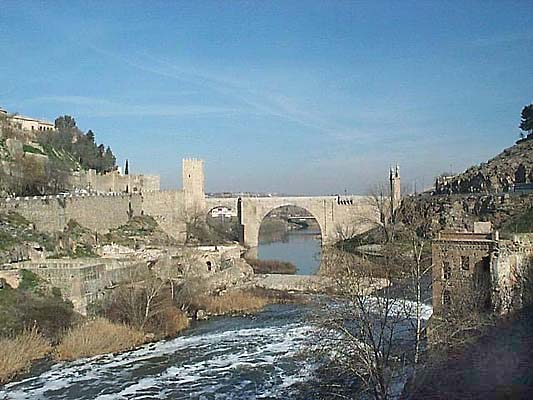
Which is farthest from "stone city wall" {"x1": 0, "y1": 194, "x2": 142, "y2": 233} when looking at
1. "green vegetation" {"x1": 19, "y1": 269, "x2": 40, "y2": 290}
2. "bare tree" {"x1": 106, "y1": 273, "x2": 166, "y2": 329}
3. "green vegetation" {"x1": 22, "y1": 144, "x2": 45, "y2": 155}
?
"bare tree" {"x1": 106, "y1": 273, "x2": 166, "y2": 329}

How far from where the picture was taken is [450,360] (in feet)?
36.7

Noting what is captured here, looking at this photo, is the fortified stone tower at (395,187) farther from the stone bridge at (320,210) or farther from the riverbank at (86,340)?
A: the riverbank at (86,340)

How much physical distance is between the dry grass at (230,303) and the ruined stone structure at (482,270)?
37.3ft

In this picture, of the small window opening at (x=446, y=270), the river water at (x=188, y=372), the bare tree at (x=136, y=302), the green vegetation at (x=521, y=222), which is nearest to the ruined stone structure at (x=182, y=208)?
the bare tree at (x=136, y=302)

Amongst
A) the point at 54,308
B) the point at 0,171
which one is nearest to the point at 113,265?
the point at 54,308

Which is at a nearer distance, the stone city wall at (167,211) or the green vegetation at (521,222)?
the green vegetation at (521,222)

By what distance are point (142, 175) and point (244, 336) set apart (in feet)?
90.8

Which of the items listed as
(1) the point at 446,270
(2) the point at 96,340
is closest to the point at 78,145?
(2) the point at 96,340

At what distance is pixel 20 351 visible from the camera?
1670 centimetres

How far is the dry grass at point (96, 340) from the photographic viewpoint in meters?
17.5

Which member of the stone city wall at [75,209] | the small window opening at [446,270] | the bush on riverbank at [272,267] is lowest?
the bush on riverbank at [272,267]

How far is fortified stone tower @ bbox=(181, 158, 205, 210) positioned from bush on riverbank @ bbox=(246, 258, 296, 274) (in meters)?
8.39

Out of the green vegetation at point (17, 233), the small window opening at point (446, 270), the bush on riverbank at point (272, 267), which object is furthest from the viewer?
the bush on riverbank at point (272, 267)

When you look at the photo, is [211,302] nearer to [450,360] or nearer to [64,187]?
[450,360]
